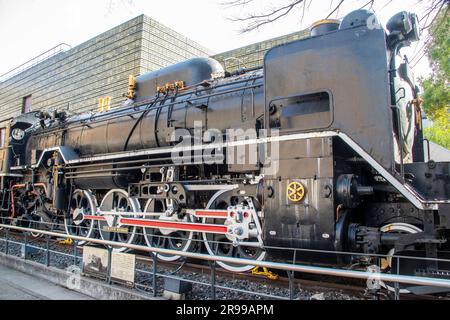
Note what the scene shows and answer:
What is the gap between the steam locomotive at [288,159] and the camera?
11.7ft

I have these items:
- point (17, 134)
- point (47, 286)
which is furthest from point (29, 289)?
point (17, 134)

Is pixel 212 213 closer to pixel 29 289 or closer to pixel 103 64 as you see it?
pixel 29 289

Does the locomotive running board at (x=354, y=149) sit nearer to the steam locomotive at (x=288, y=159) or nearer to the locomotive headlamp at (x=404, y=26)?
the steam locomotive at (x=288, y=159)

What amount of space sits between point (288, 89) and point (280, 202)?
134cm

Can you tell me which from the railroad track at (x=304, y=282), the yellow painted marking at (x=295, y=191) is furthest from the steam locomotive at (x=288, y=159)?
the railroad track at (x=304, y=282)

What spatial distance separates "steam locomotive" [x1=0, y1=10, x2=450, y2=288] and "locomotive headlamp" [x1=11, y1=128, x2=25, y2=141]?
3912 millimetres

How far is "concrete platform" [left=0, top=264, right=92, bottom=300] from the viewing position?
160 inches

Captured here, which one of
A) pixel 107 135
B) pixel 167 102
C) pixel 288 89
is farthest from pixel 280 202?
pixel 107 135

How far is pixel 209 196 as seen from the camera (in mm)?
5641

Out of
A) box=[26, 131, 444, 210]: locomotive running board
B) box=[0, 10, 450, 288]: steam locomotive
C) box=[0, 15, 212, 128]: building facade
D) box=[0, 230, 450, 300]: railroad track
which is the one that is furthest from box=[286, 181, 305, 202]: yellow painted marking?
box=[0, 15, 212, 128]: building facade

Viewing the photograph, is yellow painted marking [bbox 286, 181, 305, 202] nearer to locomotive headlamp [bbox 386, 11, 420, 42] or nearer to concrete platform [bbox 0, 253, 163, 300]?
concrete platform [bbox 0, 253, 163, 300]

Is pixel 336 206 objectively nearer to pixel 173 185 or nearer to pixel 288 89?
pixel 288 89

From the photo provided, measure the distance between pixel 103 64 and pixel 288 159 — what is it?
20.7 metres
